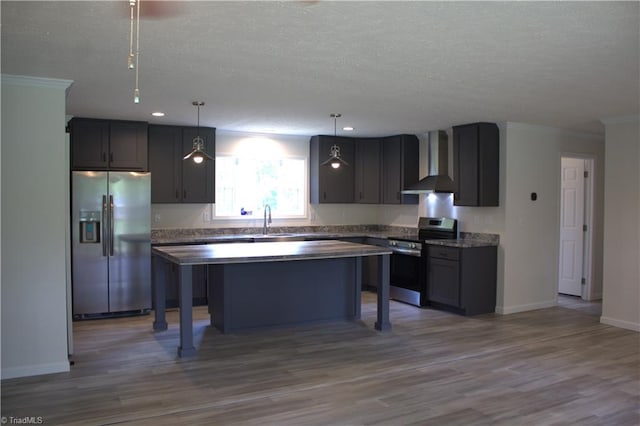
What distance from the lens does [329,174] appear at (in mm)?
7551

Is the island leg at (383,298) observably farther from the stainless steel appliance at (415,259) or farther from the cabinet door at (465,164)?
the cabinet door at (465,164)

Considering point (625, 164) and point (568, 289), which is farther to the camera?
point (568, 289)

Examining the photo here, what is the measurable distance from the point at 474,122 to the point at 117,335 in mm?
4505

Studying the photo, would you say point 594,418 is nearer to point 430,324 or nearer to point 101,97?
point 430,324

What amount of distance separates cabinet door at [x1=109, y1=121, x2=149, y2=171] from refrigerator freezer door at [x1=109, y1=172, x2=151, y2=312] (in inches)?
10.7

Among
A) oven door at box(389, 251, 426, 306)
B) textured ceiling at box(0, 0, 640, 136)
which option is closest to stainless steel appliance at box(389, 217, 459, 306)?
oven door at box(389, 251, 426, 306)

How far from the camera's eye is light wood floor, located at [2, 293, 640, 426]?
10.7ft

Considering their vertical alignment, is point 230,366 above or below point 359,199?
below

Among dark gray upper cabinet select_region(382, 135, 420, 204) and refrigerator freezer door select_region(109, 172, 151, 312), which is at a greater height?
dark gray upper cabinet select_region(382, 135, 420, 204)

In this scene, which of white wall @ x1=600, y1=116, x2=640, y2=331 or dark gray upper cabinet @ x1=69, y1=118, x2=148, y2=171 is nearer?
white wall @ x1=600, y1=116, x2=640, y2=331

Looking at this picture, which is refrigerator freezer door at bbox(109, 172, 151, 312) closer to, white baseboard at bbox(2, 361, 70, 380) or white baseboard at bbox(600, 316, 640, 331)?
white baseboard at bbox(2, 361, 70, 380)

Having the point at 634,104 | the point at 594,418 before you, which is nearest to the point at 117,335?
the point at 594,418

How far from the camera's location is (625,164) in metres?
5.60

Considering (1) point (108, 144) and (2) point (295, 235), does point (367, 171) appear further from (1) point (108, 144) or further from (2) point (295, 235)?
(1) point (108, 144)
